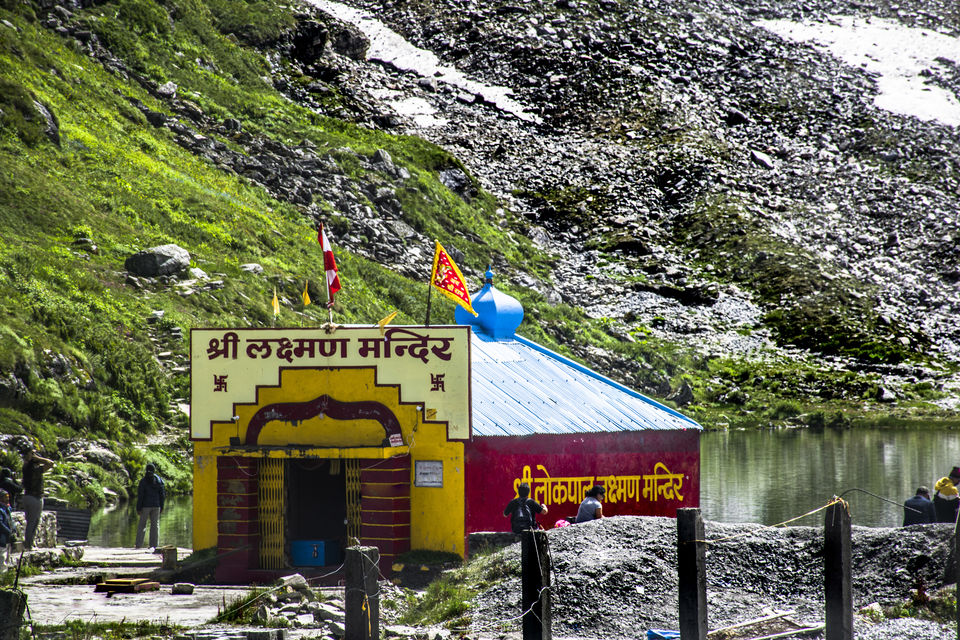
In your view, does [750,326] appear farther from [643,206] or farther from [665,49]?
[665,49]

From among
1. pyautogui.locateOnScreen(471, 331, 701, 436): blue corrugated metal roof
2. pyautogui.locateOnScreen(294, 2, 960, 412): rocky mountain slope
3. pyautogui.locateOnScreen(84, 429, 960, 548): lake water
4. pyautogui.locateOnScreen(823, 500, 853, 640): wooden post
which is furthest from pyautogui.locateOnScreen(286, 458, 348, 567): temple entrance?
pyautogui.locateOnScreen(294, 2, 960, 412): rocky mountain slope

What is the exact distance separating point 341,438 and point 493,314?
7534 millimetres

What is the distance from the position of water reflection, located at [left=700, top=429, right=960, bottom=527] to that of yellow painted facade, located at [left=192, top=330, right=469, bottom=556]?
15198 mm

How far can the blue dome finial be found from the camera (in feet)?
99.2

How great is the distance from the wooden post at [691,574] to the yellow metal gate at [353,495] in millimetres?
10034

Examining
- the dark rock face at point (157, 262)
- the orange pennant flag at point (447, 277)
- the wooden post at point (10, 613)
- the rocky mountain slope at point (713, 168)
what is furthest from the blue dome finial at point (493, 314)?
the rocky mountain slope at point (713, 168)

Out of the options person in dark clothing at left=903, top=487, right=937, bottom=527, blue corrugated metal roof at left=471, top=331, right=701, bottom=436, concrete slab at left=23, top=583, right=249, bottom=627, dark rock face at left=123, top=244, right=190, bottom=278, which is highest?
dark rock face at left=123, top=244, right=190, bottom=278

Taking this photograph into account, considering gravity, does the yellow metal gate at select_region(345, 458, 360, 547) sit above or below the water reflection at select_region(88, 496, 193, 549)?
above

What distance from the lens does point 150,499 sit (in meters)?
28.4

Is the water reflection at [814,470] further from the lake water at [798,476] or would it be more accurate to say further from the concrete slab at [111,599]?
the concrete slab at [111,599]

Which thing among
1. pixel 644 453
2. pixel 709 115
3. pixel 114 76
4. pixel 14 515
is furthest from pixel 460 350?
pixel 709 115

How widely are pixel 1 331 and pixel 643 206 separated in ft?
322

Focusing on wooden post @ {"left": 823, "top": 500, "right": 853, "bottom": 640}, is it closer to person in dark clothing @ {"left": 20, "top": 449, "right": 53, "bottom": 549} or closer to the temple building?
the temple building

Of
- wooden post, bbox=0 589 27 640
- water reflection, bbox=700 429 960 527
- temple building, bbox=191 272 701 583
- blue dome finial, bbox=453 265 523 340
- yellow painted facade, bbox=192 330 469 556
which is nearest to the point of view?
wooden post, bbox=0 589 27 640
